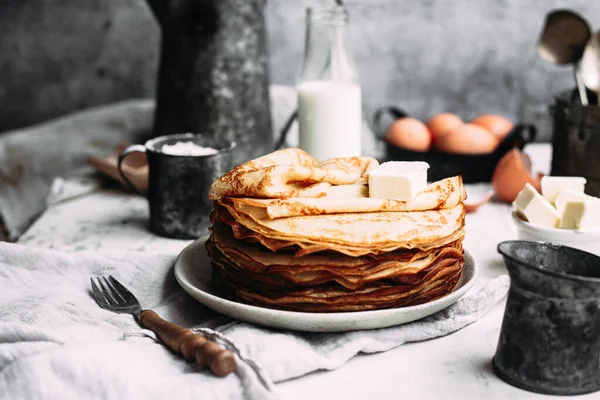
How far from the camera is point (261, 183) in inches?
42.3

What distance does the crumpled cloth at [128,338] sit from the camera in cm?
90

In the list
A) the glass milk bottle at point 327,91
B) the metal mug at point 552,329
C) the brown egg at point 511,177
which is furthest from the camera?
the glass milk bottle at point 327,91

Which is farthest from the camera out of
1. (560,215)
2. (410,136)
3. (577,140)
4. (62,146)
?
(62,146)

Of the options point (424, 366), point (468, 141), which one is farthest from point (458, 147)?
point (424, 366)

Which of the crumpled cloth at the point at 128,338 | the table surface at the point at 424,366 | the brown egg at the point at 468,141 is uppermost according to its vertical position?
the brown egg at the point at 468,141

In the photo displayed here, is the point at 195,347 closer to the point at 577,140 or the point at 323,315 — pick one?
the point at 323,315

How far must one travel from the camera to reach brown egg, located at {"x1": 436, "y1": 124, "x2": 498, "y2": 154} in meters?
1.96

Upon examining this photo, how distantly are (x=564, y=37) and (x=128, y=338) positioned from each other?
138cm

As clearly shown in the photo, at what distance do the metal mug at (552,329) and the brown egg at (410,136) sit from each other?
3.59 ft

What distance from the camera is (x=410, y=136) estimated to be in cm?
203

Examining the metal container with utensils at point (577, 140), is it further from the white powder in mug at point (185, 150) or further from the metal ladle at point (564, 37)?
the white powder in mug at point (185, 150)

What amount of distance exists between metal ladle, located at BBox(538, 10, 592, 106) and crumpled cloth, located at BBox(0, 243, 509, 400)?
0.89 metres

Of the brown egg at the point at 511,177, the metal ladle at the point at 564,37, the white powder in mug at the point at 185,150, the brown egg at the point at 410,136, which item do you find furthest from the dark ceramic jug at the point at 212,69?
the metal ladle at the point at 564,37

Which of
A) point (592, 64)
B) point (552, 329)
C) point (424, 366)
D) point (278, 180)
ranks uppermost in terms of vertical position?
point (592, 64)
